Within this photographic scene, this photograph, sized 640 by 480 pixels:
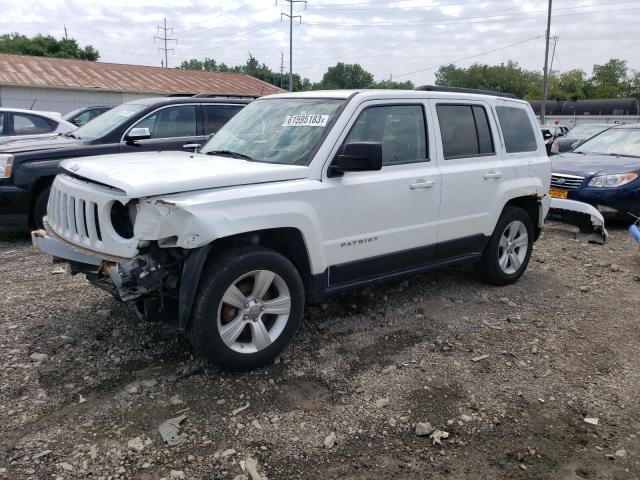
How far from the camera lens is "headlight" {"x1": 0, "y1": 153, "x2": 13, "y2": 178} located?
6.30 meters

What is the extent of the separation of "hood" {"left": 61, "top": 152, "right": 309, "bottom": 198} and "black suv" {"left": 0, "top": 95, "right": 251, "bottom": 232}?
5.07 feet

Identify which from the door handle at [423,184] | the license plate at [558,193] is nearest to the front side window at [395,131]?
the door handle at [423,184]

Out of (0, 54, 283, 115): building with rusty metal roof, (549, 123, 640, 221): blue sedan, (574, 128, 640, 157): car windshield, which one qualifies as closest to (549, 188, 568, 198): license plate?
(549, 123, 640, 221): blue sedan

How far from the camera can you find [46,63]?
28875 mm

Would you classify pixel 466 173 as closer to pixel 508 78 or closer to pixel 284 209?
pixel 284 209

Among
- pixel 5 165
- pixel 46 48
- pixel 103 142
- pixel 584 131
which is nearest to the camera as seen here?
pixel 5 165

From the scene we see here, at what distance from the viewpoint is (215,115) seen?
798 cm

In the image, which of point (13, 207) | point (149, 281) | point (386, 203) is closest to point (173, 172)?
point (149, 281)

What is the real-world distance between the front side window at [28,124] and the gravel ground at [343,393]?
16.1ft

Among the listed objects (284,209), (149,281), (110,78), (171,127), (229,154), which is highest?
(110,78)

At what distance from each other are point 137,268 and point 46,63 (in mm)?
30259

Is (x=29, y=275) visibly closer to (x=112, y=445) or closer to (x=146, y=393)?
(x=146, y=393)

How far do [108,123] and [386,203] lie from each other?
483cm

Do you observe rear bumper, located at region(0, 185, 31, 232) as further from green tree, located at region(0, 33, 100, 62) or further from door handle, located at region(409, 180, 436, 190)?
green tree, located at region(0, 33, 100, 62)
